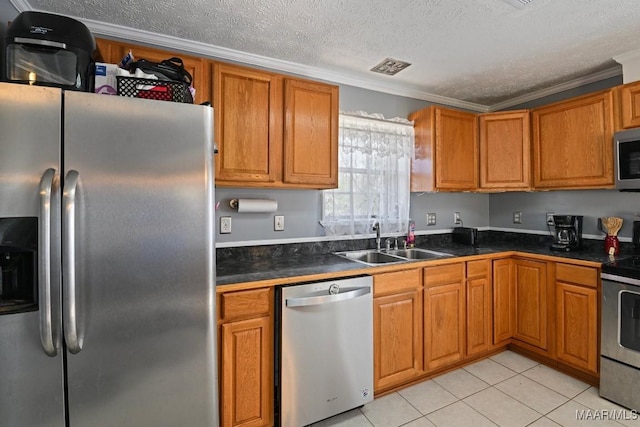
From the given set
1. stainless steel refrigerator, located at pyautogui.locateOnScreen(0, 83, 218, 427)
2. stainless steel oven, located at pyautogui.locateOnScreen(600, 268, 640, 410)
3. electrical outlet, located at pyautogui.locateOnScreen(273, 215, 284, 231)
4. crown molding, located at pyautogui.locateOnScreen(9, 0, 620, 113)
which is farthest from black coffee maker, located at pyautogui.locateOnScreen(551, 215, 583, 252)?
stainless steel refrigerator, located at pyautogui.locateOnScreen(0, 83, 218, 427)

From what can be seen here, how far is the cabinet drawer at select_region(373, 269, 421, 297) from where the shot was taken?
6.53 ft

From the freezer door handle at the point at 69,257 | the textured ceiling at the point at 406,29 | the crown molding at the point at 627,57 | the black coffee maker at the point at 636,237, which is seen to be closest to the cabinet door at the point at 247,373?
the freezer door handle at the point at 69,257

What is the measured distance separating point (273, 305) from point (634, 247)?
2776mm

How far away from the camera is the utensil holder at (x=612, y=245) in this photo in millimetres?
2379

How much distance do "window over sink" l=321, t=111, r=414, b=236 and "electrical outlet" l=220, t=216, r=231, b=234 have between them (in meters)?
0.74

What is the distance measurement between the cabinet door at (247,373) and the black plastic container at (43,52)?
52.2 inches

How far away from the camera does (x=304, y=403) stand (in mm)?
1721

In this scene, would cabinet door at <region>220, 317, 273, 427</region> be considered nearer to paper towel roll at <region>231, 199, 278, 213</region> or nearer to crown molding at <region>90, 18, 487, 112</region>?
paper towel roll at <region>231, 199, 278, 213</region>

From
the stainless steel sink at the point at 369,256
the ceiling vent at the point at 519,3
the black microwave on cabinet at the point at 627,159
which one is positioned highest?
the ceiling vent at the point at 519,3

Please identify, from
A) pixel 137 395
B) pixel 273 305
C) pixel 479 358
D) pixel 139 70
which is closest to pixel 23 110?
pixel 139 70

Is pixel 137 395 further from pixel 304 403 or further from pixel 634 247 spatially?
pixel 634 247

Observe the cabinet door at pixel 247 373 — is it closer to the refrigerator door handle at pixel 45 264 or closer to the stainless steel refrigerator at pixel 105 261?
the stainless steel refrigerator at pixel 105 261

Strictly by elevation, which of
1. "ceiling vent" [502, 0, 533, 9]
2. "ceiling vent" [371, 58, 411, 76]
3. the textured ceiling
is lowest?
"ceiling vent" [502, 0, 533, 9]

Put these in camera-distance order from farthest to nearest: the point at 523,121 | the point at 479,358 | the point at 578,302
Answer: the point at 523,121 → the point at 479,358 → the point at 578,302
